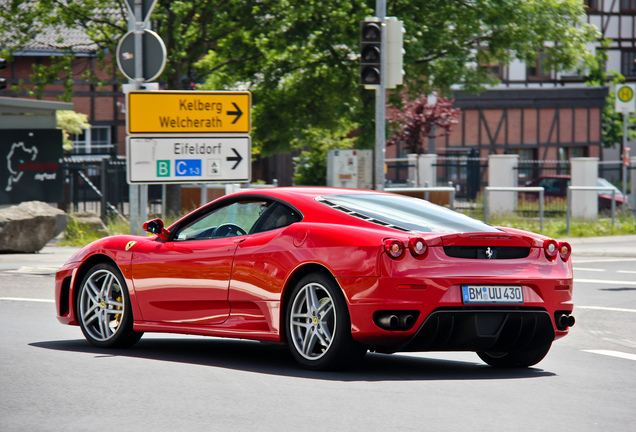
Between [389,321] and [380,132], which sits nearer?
[389,321]

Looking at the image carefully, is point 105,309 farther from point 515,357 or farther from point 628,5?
point 628,5

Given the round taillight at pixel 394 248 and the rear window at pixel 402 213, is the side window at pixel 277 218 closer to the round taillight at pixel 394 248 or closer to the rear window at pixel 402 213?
the rear window at pixel 402 213

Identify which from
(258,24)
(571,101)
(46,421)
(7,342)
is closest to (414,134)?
(571,101)

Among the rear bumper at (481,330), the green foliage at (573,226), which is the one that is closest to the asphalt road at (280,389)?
the rear bumper at (481,330)

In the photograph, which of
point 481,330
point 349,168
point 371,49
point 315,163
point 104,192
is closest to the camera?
point 481,330

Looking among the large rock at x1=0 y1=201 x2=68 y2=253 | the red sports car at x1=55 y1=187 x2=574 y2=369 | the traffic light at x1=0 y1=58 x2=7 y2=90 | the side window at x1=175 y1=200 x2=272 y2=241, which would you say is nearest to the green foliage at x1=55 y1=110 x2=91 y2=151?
the traffic light at x1=0 y1=58 x2=7 y2=90

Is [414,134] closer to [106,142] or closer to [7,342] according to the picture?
[106,142]

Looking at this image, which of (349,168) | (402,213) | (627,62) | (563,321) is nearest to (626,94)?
(349,168)

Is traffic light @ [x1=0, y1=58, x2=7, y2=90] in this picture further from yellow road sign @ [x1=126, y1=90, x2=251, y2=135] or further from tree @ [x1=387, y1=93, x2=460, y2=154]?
tree @ [x1=387, y1=93, x2=460, y2=154]

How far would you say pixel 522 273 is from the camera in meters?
7.11

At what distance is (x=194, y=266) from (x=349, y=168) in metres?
16.3

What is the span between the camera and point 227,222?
7.99 m

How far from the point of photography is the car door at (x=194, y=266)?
775 cm

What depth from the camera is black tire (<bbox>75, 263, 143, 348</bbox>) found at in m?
8.41
